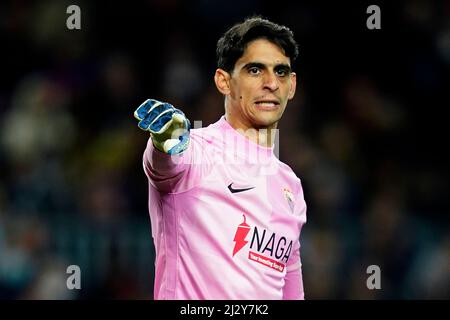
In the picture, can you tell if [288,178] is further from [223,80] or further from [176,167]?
[176,167]

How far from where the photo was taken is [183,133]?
409 centimetres

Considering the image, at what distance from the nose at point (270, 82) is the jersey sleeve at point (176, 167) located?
517 millimetres

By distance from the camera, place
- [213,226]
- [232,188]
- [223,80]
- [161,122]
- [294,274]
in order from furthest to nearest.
Answer: [294,274] → [223,80] → [232,188] → [213,226] → [161,122]

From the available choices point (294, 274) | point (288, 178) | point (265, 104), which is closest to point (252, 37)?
point (265, 104)

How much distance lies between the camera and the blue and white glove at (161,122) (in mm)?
3980

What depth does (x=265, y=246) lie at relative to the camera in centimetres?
456

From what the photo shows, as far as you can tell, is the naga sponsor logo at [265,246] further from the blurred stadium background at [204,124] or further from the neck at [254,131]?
the blurred stadium background at [204,124]

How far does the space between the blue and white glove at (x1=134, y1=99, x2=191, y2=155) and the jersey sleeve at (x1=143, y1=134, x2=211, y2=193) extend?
7 cm

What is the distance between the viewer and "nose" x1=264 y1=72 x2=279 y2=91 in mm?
4758

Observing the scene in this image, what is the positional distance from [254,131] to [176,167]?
765 mm

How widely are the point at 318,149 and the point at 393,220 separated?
3.54 feet

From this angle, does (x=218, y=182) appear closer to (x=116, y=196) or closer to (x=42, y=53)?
(x=116, y=196)

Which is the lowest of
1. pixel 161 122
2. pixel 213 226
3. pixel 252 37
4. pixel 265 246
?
pixel 265 246

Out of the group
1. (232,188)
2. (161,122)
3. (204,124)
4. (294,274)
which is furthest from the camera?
(204,124)
